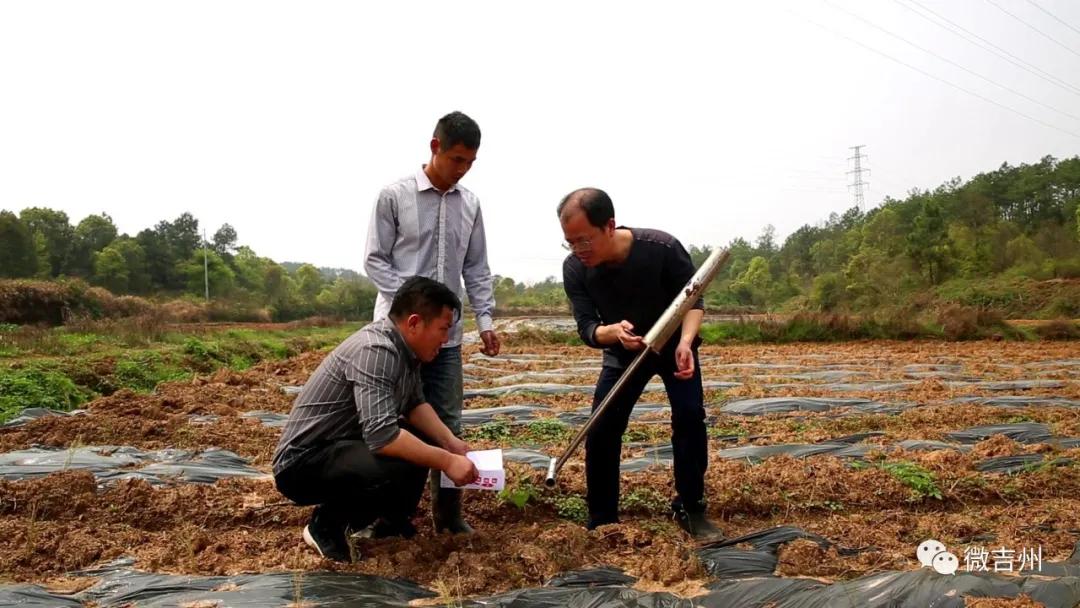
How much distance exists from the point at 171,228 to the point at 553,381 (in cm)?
3744

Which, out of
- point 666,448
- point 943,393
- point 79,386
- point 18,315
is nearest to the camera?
point 666,448

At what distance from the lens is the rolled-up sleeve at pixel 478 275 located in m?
3.62

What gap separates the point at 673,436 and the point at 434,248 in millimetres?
1346

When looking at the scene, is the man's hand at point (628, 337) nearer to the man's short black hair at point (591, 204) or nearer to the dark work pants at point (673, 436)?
the dark work pants at point (673, 436)

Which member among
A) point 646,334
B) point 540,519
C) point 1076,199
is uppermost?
point 1076,199

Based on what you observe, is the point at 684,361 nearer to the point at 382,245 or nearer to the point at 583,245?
the point at 583,245

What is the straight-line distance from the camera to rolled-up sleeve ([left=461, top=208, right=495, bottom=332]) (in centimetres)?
362

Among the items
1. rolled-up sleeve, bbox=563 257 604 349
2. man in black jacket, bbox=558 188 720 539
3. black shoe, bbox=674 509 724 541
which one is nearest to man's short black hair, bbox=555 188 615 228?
man in black jacket, bbox=558 188 720 539

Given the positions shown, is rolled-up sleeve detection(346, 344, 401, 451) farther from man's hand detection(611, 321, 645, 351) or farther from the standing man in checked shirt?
man's hand detection(611, 321, 645, 351)

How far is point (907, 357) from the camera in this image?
13102mm

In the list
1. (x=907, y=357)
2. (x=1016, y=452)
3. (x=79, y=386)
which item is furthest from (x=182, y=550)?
(x=907, y=357)

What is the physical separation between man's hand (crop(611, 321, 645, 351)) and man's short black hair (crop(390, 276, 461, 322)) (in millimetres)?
767

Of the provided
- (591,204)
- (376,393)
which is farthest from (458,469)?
(591,204)

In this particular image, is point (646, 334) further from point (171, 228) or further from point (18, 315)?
point (171, 228)
